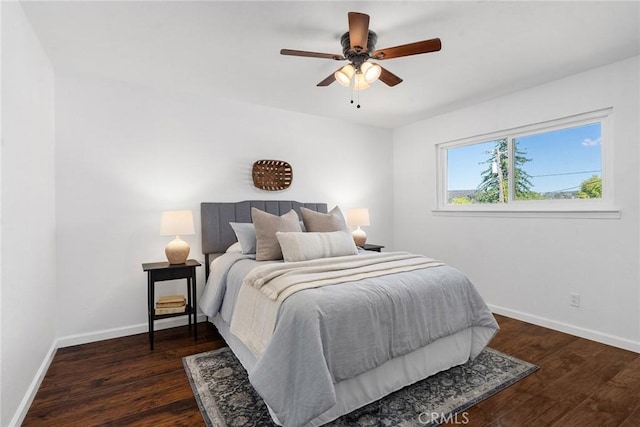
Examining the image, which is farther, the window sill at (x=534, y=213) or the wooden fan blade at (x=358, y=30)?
the window sill at (x=534, y=213)

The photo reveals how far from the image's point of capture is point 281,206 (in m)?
3.86

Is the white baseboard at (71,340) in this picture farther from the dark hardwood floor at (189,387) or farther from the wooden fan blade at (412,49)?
the wooden fan blade at (412,49)

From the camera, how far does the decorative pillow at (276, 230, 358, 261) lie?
2.66 m

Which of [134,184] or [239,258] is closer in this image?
[239,258]

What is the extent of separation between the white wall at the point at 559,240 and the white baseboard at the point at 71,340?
3289 millimetres

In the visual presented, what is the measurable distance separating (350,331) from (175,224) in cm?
199

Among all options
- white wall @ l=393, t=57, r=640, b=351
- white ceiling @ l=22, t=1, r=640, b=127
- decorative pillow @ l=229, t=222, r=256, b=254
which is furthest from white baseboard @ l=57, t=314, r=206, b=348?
white wall @ l=393, t=57, r=640, b=351

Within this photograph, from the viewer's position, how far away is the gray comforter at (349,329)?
62.0 inches

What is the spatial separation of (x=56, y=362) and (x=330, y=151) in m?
3.57

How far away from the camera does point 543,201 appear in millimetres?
3393

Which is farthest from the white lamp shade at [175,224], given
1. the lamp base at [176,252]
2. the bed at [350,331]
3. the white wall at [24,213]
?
the white wall at [24,213]

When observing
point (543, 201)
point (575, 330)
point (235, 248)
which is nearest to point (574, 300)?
point (575, 330)

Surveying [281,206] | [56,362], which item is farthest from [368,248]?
[56,362]

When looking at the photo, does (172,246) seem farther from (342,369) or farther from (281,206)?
(342,369)
